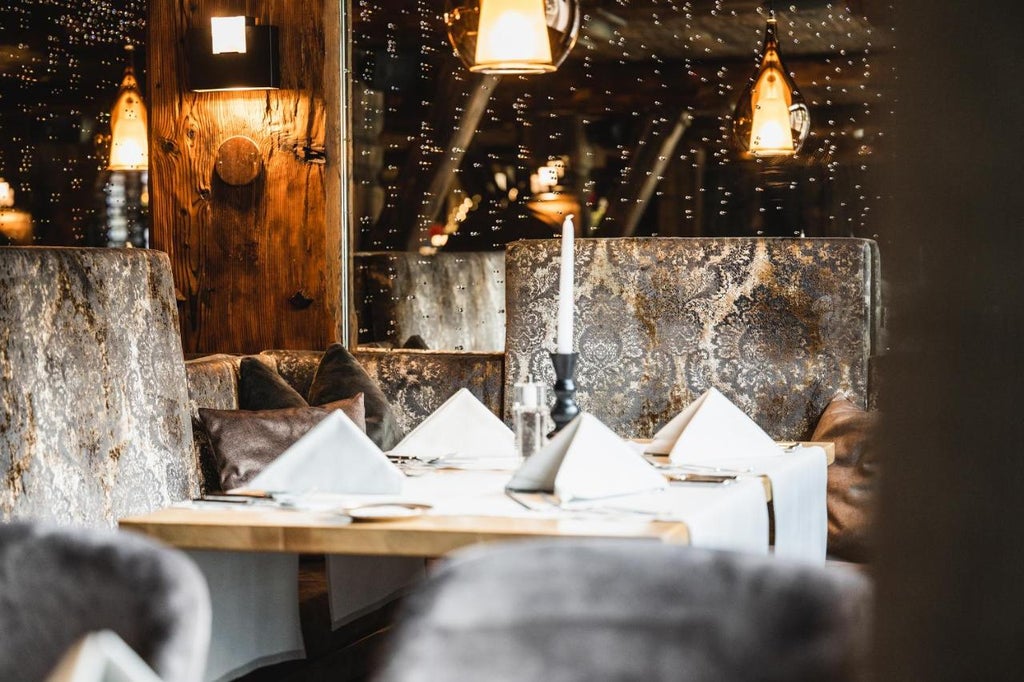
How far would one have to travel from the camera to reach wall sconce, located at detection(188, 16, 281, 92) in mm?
4508

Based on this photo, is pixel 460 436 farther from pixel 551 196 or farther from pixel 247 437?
pixel 551 196

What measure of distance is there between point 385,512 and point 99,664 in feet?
3.23

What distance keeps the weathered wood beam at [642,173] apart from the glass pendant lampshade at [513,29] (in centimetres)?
161

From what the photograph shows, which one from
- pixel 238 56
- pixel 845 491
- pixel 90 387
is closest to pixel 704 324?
pixel 845 491

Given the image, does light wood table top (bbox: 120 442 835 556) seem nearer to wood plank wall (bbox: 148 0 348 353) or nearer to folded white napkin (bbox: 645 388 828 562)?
folded white napkin (bbox: 645 388 828 562)

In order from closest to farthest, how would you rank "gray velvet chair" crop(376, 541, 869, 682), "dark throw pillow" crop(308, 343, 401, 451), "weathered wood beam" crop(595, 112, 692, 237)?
1. "gray velvet chair" crop(376, 541, 869, 682)
2. "dark throw pillow" crop(308, 343, 401, 451)
3. "weathered wood beam" crop(595, 112, 692, 237)

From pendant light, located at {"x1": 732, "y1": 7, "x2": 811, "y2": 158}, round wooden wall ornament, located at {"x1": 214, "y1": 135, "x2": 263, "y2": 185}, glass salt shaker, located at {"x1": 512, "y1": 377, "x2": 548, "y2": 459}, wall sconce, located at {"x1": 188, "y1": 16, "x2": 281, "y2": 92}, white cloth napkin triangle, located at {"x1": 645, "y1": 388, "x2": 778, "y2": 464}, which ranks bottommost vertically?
white cloth napkin triangle, located at {"x1": 645, "y1": 388, "x2": 778, "y2": 464}

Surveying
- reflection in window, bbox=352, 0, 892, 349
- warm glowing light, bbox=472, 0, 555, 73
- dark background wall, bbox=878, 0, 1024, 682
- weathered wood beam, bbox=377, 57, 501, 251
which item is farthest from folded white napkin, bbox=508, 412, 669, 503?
weathered wood beam, bbox=377, 57, 501, 251

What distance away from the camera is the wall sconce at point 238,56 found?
451cm

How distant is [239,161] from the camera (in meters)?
4.59

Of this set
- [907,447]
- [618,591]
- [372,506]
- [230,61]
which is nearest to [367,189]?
[230,61]

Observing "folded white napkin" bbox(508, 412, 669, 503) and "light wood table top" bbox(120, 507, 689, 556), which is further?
"folded white napkin" bbox(508, 412, 669, 503)

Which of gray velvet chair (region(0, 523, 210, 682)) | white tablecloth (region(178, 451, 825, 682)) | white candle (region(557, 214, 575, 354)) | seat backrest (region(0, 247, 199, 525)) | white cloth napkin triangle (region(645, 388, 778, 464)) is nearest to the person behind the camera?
gray velvet chair (region(0, 523, 210, 682))

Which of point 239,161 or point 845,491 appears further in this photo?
point 239,161
